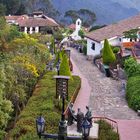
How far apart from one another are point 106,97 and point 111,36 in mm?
19999

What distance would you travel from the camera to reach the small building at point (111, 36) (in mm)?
48662

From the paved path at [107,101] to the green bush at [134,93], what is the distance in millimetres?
356

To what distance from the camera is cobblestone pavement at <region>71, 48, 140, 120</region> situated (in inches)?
989

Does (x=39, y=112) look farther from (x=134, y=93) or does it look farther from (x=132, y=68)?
(x=132, y=68)

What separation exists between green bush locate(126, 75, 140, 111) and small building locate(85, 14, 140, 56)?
18028mm

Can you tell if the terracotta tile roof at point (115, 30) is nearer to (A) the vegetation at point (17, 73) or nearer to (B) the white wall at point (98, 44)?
(B) the white wall at point (98, 44)

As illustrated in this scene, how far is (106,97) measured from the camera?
96.8ft

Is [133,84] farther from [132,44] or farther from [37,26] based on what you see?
[37,26]

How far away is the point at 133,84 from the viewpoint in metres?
29.0

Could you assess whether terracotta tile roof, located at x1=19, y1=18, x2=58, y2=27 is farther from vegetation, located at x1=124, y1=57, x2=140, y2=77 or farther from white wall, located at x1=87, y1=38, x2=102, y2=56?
vegetation, located at x1=124, y1=57, x2=140, y2=77

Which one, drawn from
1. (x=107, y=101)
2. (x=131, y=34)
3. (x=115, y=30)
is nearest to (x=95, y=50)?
(x=115, y=30)

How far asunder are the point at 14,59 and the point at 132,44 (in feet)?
61.7

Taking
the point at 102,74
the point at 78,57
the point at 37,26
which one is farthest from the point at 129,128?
the point at 37,26

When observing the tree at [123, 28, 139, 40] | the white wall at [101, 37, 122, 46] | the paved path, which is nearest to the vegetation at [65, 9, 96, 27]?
Result: the white wall at [101, 37, 122, 46]
